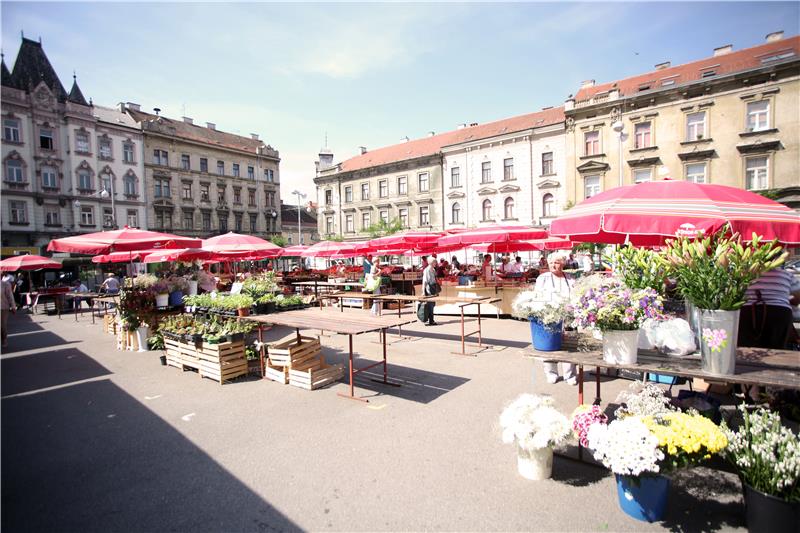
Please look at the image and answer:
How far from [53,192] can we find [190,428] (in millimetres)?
41055

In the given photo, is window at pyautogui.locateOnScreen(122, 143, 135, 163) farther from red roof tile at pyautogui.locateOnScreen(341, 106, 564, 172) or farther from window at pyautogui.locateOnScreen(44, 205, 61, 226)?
red roof tile at pyautogui.locateOnScreen(341, 106, 564, 172)

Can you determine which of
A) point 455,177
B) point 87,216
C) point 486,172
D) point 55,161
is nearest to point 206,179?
point 87,216

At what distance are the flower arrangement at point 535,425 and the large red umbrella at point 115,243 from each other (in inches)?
343

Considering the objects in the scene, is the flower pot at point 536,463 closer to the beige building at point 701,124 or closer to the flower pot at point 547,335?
the flower pot at point 547,335

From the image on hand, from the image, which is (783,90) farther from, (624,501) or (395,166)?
(624,501)

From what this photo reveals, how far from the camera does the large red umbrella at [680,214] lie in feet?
13.0

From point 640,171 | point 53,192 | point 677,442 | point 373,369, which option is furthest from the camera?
point 53,192

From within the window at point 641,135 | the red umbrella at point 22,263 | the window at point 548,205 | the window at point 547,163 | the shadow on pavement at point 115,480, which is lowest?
the shadow on pavement at point 115,480

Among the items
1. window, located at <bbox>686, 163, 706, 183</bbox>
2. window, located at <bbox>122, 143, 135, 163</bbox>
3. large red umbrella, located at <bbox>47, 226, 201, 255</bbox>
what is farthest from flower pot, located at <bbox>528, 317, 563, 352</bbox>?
window, located at <bbox>122, 143, 135, 163</bbox>

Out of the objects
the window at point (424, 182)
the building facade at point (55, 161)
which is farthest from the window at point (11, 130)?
the window at point (424, 182)

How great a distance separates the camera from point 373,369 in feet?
24.2

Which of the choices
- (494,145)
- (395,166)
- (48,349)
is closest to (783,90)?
(494,145)

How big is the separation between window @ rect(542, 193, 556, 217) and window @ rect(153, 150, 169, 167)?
3757cm

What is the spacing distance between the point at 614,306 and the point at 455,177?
37.3 meters
